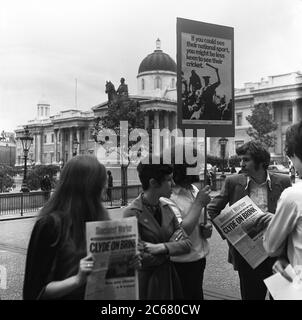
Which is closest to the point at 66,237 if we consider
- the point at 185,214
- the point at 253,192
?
the point at 185,214

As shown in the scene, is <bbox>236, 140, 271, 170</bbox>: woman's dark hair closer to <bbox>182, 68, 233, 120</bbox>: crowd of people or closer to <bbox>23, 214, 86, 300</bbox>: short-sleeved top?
<bbox>182, 68, 233, 120</bbox>: crowd of people

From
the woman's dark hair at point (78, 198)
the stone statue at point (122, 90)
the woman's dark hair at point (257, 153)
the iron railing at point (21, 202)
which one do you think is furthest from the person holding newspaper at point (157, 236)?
the stone statue at point (122, 90)

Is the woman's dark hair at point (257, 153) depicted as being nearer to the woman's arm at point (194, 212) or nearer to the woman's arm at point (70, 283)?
the woman's arm at point (194, 212)

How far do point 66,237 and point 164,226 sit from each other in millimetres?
876

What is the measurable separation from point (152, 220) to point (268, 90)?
6785cm

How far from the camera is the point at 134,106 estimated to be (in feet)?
99.3

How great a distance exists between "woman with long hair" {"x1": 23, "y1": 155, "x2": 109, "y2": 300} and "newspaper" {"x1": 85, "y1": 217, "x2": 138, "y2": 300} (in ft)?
0.17

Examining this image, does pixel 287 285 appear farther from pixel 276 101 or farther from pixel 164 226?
pixel 276 101

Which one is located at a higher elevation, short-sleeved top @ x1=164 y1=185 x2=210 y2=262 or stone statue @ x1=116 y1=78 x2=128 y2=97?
stone statue @ x1=116 y1=78 x2=128 y2=97

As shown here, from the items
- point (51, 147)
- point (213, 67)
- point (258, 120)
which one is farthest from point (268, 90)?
point (213, 67)

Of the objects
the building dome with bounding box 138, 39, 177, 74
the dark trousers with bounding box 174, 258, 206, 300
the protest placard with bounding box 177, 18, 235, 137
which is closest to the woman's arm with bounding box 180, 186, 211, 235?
the dark trousers with bounding box 174, 258, 206, 300

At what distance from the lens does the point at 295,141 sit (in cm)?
254

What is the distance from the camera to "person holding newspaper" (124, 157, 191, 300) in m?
2.96
